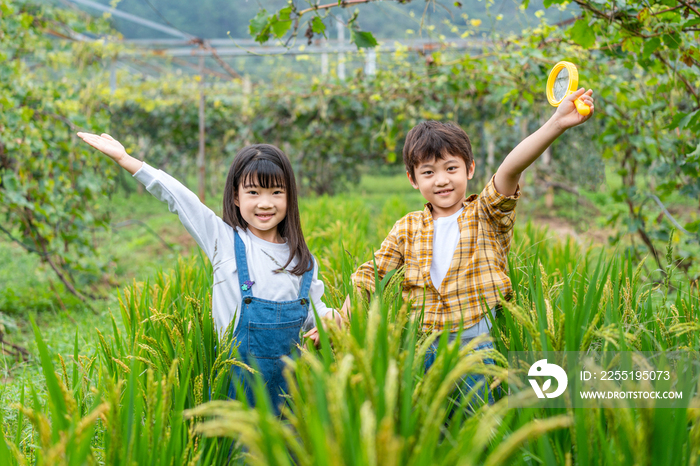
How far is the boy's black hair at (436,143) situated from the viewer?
1646 mm

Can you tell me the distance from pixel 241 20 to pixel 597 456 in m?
18.7

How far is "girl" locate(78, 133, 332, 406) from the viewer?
160 centimetres

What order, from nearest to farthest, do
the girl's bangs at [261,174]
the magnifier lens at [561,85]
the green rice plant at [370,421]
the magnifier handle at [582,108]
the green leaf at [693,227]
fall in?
the green rice plant at [370,421] < the magnifier handle at [582,108] < the magnifier lens at [561,85] < the girl's bangs at [261,174] < the green leaf at [693,227]

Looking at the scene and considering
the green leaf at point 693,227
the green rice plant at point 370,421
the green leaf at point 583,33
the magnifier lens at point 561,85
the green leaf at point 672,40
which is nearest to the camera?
the green rice plant at point 370,421

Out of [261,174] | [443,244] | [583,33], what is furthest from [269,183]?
[583,33]

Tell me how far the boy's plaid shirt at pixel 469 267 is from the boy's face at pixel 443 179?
7cm

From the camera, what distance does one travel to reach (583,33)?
2326 millimetres

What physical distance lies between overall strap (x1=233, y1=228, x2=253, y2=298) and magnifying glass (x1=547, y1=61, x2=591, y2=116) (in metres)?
1.07

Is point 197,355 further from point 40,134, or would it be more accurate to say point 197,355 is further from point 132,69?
point 132,69

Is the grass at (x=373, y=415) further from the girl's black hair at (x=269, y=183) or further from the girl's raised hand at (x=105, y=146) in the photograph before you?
the girl's raised hand at (x=105, y=146)

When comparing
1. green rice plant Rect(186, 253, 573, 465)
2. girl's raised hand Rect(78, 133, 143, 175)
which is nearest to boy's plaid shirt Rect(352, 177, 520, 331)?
green rice plant Rect(186, 253, 573, 465)

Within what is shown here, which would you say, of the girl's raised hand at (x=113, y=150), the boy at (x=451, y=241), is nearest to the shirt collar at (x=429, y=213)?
the boy at (x=451, y=241)

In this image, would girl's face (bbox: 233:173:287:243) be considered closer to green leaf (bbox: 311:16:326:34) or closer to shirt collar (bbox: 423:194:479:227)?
shirt collar (bbox: 423:194:479:227)

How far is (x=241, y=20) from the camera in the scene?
17.4m
